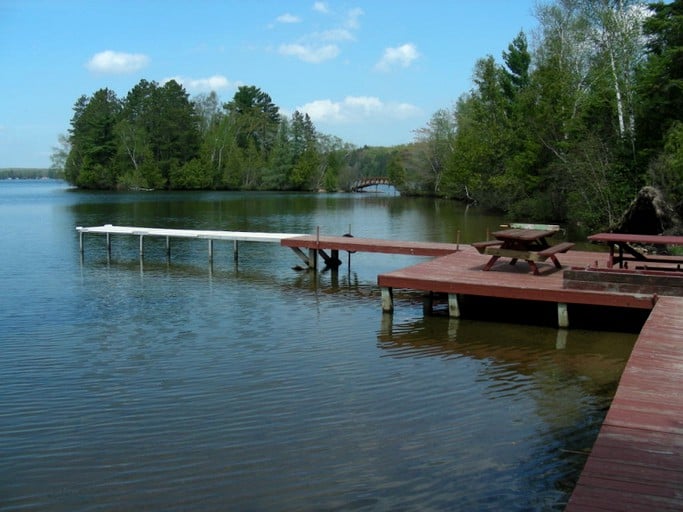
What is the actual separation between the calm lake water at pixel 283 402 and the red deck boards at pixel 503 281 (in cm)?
69

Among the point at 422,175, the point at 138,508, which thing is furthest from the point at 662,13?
the point at 422,175

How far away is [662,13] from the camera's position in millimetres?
24328

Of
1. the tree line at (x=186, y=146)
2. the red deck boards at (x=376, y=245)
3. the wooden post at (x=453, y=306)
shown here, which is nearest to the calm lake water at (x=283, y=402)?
the wooden post at (x=453, y=306)

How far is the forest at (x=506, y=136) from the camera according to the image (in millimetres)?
26016

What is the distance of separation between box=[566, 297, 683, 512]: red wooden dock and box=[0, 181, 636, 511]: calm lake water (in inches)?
32.2

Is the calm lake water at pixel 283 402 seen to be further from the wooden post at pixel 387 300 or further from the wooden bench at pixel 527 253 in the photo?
the wooden bench at pixel 527 253

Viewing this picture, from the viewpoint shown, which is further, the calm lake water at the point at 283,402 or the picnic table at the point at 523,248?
the picnic table at the point at 523,248

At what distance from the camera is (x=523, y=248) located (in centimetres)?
1356

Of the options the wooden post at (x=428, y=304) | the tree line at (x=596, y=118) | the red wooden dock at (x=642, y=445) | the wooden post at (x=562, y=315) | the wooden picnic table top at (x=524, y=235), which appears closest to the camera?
the red wooden dock at (x=642, y=445)

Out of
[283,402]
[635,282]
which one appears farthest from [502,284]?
[283,402]

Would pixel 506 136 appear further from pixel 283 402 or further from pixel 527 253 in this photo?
Result: pixel 283 402

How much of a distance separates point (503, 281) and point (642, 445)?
7268 millimetres

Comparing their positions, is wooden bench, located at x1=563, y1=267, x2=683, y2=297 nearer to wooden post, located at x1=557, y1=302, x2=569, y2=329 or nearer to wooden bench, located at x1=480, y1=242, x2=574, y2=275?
wooden post, located at x1=557, y1=302, x2=569, y2=329

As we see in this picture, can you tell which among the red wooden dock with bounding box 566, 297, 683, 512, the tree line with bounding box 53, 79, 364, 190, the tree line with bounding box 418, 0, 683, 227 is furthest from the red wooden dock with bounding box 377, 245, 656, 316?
the tree line with bounding box 53, 79, 364, 190
